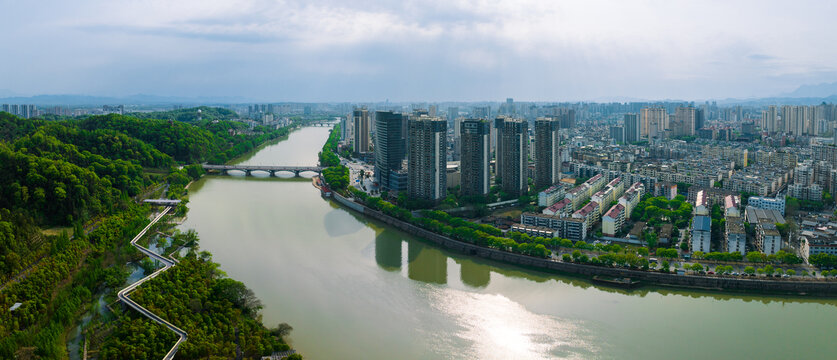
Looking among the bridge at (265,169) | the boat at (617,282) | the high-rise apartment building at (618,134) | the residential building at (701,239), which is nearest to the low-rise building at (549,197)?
the residential building at (701,239)

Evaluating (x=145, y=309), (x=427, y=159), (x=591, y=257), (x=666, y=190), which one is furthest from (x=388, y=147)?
(x=145, y=309)

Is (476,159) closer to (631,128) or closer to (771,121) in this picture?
(631,128)

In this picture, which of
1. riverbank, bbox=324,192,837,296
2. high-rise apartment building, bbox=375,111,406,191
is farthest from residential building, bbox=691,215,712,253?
high-rise apartment building, bbox=375,111,406,191

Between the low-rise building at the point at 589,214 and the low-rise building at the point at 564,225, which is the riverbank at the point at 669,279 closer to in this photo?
the low-rise building at the point at 564,225

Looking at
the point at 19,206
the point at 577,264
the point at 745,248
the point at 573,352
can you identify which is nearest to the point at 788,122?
the point at 745,248

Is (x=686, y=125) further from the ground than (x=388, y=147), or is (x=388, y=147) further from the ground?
(x=686, y=125)

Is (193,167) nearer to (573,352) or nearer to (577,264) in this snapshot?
(577,264)

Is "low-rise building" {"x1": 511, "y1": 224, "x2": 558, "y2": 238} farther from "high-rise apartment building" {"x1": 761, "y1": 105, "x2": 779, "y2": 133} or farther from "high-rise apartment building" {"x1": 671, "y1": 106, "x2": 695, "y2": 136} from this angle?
"high-rise apartment building" {"x1": 761, "y1": 105, "x2": 779, "y2": 133}
